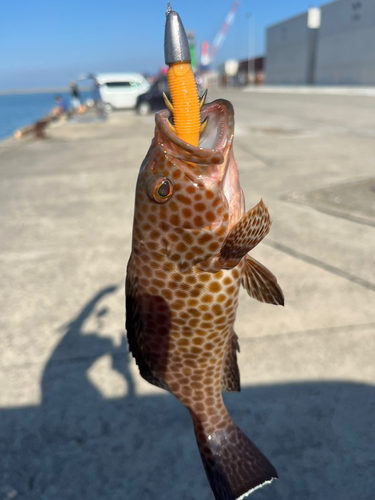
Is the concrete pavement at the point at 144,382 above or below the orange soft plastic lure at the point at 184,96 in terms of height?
below

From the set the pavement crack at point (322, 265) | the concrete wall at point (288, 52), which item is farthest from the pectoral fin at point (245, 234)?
the concrete wall at point (288, 52)

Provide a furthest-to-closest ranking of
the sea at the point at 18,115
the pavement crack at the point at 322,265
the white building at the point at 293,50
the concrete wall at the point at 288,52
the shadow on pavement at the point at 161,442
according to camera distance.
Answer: the concrete wall at the point at 288,52, the white building at the point at 293,50, the sea at the point at 18,115, the pavement crack at the point at 322,265, the shadow on pavement at the point at 161,442

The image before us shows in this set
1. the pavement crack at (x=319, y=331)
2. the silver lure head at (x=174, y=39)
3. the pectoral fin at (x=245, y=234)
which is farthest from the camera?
the pavement crack at (x=319, y=331)

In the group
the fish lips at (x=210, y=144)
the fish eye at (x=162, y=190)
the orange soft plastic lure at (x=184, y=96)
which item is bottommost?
the fish eye at (x=162, y=190)

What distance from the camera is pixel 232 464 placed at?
167 cm

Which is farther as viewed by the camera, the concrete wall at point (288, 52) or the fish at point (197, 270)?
the concrete wall at point (288, 52)

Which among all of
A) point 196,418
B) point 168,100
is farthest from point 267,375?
point 168,100

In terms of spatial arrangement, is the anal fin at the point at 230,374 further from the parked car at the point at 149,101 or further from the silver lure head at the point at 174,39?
the parked car at the point at 149,101

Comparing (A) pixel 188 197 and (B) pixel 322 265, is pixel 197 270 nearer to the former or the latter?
(A) pixel 188 197

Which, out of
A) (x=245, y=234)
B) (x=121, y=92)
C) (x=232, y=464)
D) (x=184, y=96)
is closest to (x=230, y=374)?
(x=232, y=464)

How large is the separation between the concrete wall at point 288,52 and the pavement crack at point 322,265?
182ft

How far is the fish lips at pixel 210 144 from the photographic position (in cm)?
124

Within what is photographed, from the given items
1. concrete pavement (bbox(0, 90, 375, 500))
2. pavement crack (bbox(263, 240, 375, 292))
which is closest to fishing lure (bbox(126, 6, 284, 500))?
concrete pavement (bbox(0, 90, 375, 500))

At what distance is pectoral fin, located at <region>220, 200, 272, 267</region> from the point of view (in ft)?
4.15
